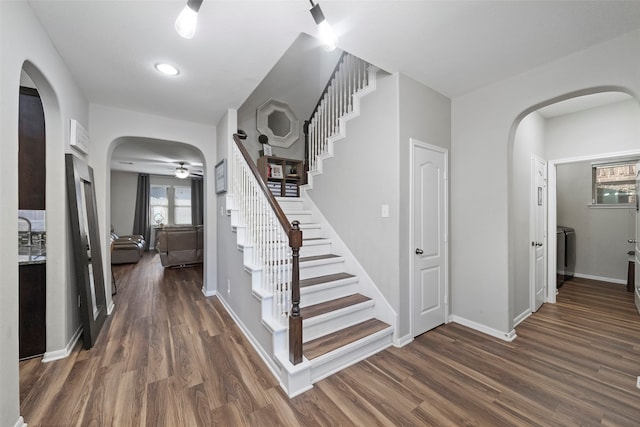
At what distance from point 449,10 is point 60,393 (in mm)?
3807

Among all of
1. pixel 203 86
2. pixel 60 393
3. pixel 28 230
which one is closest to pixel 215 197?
pixel 203 86

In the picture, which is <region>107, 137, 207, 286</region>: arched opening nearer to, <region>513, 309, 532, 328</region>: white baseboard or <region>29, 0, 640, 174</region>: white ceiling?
<region>29, 0, 640, 174</region>: white ceiling

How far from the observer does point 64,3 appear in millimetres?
1648

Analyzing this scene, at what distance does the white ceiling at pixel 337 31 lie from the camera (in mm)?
1674

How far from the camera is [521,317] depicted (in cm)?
304


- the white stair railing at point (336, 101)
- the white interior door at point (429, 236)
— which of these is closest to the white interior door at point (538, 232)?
the white interior door at point (429, 236)

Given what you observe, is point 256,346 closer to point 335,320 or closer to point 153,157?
point 335,320

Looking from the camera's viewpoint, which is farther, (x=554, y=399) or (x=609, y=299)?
(x=609, y=299)

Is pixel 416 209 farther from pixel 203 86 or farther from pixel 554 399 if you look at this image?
pixel 203 86

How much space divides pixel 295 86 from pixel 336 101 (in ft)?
4.06

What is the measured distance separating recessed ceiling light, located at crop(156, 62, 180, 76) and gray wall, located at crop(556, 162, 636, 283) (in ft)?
22.0

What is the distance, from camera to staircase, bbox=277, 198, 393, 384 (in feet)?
6.94

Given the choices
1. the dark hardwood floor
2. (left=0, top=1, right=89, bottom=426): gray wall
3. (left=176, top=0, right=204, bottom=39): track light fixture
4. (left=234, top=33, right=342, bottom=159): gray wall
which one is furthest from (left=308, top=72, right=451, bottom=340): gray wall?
(left=0, top=1, right=89, bottom=426): gray wall

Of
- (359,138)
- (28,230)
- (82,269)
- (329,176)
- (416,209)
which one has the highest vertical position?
(359,138)
